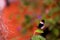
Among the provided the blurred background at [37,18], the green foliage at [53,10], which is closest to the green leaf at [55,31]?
the blurred background at [37,18]

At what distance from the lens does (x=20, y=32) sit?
1706 mm

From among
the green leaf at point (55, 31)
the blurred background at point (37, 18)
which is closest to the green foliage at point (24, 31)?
the blurred background at point (37, 18)

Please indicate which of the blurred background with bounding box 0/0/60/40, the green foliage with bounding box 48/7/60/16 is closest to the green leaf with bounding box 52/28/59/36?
the blurred background with bounding box 0/0/60/40

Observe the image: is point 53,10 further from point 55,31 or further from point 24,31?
point 24,31

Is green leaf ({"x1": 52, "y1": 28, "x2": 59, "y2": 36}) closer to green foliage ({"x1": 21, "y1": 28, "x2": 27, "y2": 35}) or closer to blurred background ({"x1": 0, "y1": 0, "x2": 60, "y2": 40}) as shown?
blurred background ({"x1": 0, "y1": 0, "x2": 60, "y2": 40})

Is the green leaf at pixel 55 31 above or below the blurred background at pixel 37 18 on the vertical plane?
below

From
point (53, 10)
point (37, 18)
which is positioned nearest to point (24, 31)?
point (37, 18)

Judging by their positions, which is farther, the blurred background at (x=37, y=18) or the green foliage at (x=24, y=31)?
the green foliage at (x=24, y=31)

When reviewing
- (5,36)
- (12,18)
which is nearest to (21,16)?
(12,18)

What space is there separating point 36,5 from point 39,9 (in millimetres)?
36

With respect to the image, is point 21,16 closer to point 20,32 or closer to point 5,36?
point 20,32

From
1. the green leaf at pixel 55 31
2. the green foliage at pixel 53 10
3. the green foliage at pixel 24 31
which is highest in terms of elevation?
the green foliage at pixel 24 31

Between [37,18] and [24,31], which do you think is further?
[24,31]

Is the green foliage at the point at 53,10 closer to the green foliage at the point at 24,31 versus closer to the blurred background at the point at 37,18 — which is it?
the blurred background at the point at 37,18
